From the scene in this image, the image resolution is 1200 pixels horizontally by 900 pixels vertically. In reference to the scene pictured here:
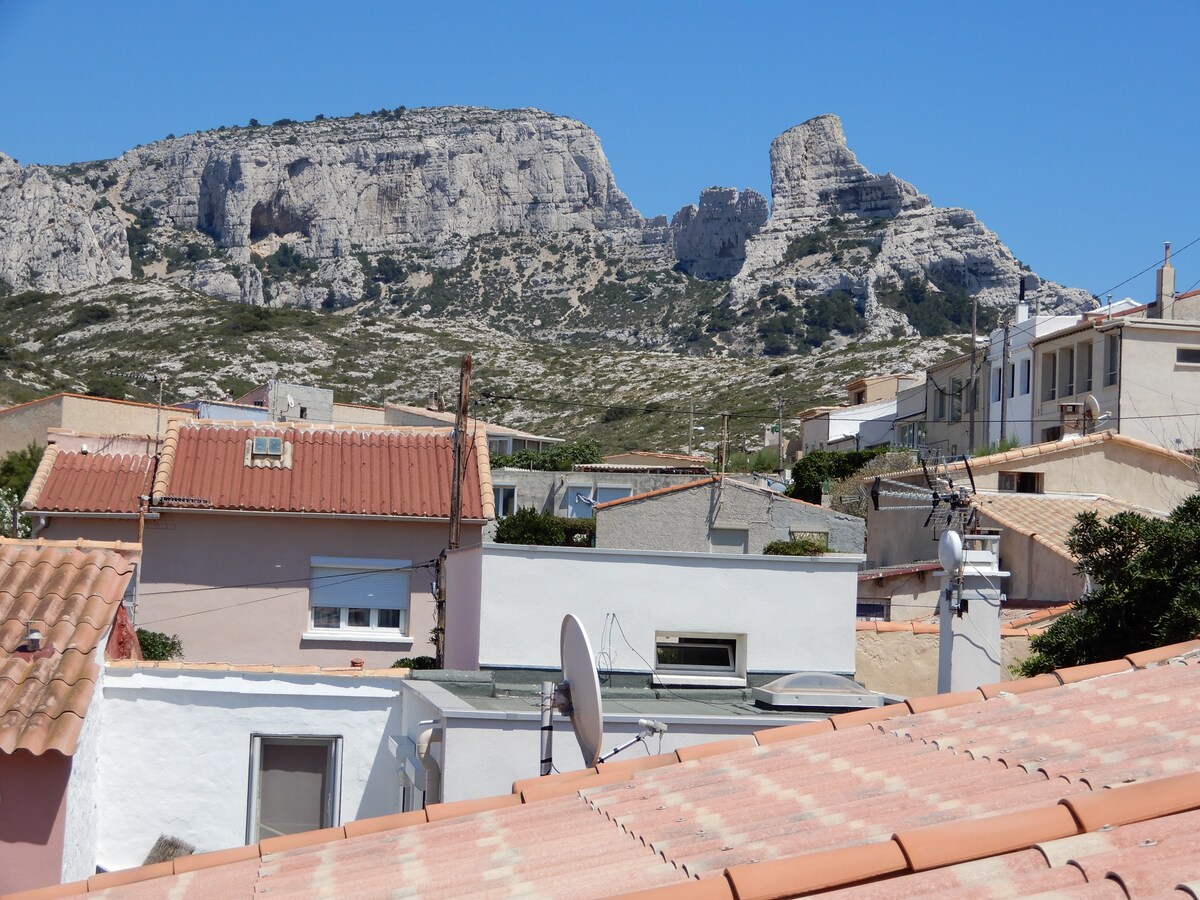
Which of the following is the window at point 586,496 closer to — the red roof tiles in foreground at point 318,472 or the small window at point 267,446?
the red roof tiles in foreground at point 318,472

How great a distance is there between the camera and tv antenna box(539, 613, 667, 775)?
739 centimetres

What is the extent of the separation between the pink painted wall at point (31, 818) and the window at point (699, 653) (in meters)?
6.33

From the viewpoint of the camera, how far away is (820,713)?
1089 cm

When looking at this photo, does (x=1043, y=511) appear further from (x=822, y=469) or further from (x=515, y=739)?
(x=822, y=469)

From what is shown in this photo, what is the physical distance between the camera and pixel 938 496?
1678cm

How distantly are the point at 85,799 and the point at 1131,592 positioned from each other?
9.73m

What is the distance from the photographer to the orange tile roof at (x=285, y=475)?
24891mm

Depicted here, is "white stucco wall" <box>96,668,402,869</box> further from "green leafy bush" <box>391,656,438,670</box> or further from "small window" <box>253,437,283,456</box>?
"small window" <box>253,437,283,456</box>

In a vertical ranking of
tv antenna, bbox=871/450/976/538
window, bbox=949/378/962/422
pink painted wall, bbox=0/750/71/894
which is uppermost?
window, bbox=949/378/962/422

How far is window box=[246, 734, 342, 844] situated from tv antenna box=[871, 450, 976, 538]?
251 inches

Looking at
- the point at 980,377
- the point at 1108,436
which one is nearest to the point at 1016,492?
the point at 1108,436

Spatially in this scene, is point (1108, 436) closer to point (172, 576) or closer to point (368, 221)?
point (172, 576)

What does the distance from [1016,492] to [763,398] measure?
1956 inches

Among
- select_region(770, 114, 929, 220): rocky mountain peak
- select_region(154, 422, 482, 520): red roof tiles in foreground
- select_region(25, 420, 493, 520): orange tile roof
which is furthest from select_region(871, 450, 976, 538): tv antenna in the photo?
select_region(770, 114, 929, 220): rocky mountain peak
